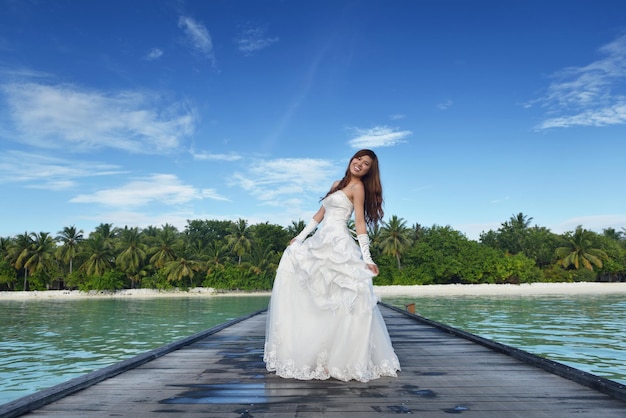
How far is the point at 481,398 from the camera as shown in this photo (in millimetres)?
3555

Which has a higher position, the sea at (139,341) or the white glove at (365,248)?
the white glove at (365,248)

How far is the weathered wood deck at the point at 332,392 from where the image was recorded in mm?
3213

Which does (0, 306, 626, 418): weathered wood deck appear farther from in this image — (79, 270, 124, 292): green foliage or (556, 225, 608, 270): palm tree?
(556, 225, 608, 270): palm tree

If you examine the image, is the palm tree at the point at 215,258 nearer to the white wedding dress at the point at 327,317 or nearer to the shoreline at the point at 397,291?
the shoreline at the point at 397,291

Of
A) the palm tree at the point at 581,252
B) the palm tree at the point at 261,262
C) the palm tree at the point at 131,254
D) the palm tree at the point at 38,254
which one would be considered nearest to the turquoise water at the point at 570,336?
the palm tree at the point at 261,262

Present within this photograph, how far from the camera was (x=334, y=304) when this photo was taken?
437cm

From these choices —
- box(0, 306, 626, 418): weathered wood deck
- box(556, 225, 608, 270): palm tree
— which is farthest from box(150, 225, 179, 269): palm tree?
box(0, 306, 626, 418): weathered wood deck

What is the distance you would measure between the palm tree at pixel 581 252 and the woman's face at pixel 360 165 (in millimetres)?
62162

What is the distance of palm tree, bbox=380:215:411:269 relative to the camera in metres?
59.4

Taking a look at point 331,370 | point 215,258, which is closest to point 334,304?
point 331,370

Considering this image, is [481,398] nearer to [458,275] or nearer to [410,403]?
[410,403]

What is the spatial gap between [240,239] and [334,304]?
57.7 meters

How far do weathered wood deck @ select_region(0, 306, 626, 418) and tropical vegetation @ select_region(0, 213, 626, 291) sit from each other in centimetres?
4982

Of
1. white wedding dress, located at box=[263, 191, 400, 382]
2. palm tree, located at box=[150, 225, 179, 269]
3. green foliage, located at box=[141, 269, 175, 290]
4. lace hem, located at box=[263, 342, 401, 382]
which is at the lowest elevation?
green foliage, located at box=[141, 269, 175, 290]
